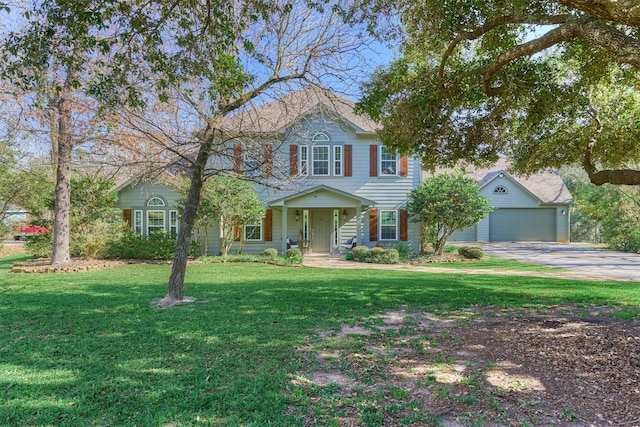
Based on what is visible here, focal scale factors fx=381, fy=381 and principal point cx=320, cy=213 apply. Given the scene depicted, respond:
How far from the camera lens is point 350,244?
1723 centimetres

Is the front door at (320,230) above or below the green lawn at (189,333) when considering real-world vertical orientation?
above

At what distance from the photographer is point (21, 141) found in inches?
590

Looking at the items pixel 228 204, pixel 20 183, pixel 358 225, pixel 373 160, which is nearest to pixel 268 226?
pixel 228 204

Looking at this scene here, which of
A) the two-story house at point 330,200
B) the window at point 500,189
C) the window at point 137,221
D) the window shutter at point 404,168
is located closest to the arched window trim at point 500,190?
the window at point 500,189

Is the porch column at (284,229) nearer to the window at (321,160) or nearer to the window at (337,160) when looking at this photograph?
the window at (321,160)

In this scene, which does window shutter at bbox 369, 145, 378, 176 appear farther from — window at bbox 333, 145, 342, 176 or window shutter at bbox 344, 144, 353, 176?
window at bbox 333, 145, 342, 176

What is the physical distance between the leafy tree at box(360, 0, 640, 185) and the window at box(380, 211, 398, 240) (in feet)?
29.4

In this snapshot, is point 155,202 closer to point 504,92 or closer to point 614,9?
point 504,92

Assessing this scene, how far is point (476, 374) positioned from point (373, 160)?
14137mm

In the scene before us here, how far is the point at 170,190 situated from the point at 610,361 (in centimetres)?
1654

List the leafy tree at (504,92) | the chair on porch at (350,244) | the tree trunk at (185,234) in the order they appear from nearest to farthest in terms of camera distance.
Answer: the leafy tree at (504,92) → the tree trunk at (185,234) → the chair on porch at (350,244)

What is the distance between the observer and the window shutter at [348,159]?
56.4 ft

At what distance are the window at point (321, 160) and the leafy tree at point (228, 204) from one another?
3303 millimetres

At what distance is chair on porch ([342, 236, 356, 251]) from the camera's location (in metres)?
17.0
